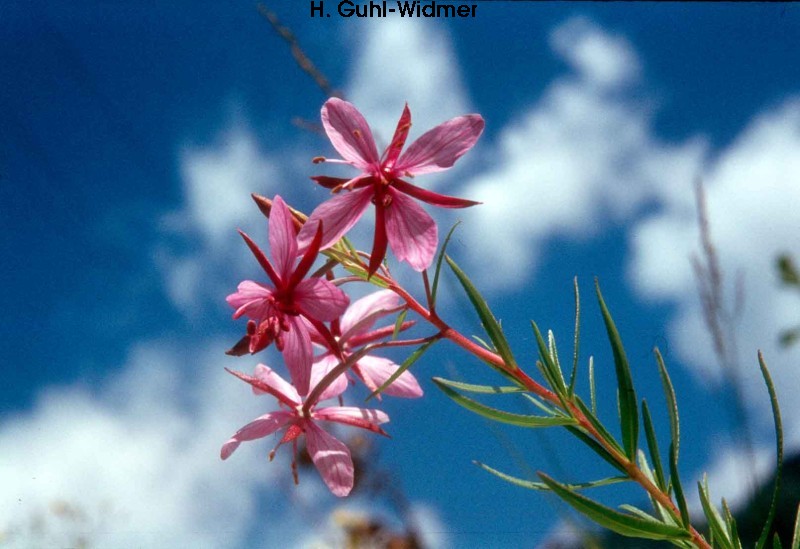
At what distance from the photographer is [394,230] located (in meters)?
0.92

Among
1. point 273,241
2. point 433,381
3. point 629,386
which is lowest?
point 629,386

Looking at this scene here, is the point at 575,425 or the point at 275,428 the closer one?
the point at 575,425

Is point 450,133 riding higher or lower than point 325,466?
higher

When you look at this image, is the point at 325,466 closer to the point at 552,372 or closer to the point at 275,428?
the point at 275,428

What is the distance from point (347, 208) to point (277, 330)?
0.61 ft

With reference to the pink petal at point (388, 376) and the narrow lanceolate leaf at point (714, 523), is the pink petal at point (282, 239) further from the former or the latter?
the narrow lanceolate leaf at point (714, 523)

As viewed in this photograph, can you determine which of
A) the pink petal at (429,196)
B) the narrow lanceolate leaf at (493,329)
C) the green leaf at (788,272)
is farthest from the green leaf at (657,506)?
the green leaf at (788,272)

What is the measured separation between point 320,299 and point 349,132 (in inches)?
9.3

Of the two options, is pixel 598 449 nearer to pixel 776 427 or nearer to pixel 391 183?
pixel 776 427

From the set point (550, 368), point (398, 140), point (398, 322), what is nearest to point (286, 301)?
point (398, 322)

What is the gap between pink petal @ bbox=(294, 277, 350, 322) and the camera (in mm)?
896

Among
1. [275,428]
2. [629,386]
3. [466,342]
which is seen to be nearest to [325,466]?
[275,428]

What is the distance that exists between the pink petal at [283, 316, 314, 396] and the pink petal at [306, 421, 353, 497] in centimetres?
15

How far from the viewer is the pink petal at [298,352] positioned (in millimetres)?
957
